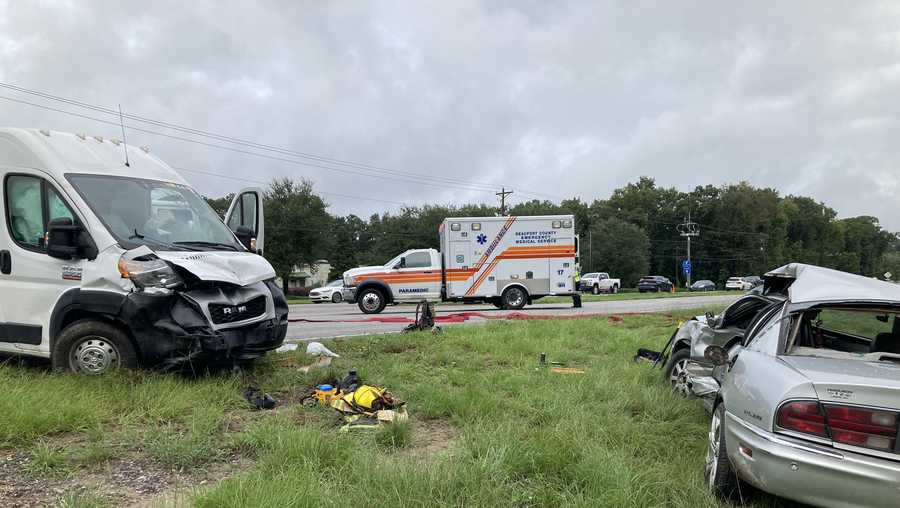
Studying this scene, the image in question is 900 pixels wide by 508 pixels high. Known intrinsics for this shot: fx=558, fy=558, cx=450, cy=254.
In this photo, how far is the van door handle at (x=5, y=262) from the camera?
5.57 meters

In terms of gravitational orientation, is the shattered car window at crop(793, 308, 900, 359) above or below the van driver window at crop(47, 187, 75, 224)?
below

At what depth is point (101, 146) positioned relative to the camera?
6301 millimetres

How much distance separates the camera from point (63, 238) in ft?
16.9

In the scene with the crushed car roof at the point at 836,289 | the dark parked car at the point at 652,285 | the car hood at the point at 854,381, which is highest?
the crushed car roof at the point at 836,289

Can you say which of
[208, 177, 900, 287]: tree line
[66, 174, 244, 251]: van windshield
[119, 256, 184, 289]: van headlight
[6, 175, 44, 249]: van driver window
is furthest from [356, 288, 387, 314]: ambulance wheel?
[208, 177, 900, 287]: tree line

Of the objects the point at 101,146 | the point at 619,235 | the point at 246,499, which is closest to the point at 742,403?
the point at 246,499

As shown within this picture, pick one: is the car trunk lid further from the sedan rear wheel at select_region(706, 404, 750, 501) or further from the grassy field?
the grassy field

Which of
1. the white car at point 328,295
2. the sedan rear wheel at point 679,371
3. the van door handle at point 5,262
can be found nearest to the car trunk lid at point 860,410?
the sedan rear wheel at point 679,371

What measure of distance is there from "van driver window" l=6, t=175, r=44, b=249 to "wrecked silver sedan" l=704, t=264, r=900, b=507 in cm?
623

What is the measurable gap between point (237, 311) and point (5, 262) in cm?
244

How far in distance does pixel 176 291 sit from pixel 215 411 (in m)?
1.26

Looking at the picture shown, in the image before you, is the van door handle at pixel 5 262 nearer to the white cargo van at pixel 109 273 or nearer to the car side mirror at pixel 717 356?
the white cargo van at pixel 109 273

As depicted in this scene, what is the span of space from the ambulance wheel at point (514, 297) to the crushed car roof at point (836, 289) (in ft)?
48.2

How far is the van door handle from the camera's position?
557 centimetres
